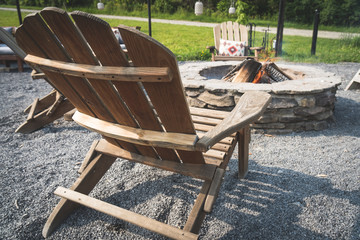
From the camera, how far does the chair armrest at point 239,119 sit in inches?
43.4

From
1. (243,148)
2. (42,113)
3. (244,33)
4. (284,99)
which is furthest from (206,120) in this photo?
(244,33)

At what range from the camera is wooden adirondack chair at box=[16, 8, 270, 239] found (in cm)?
94

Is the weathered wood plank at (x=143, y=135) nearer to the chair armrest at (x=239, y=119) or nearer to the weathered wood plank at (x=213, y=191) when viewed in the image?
the chair armrest at (x=239, y=119)

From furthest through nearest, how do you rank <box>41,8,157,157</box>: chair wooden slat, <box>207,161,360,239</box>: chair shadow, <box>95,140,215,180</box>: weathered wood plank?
1. <box>207,161,360,239</box>: chair shadow
2. <box>95,140,215,180</box>: weathered wood plank
3. <box>41,8,157,157</box>: chair wooden slat

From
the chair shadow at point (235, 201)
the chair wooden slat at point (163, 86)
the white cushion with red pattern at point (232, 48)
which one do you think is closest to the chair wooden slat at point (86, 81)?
the chair wooden slat at point (163, 86)

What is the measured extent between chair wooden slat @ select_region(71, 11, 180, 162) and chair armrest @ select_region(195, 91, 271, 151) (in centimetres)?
24

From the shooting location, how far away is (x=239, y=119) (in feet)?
4.18

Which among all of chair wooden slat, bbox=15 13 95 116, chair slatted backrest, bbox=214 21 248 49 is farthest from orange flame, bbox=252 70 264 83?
chair slatted backrest, bbox=214 21 248 49

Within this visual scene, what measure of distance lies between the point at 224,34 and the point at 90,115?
17.4 feet

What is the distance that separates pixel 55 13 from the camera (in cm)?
97

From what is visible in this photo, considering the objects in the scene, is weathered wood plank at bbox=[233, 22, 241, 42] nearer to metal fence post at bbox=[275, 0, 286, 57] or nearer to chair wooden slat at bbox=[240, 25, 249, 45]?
A: chair wooden slat at bbox=[240, 25, 249, 45]

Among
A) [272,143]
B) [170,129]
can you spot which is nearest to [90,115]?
[170,129]

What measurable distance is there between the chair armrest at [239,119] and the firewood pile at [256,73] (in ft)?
5.22

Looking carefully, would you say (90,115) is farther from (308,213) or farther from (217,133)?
(308,213)
